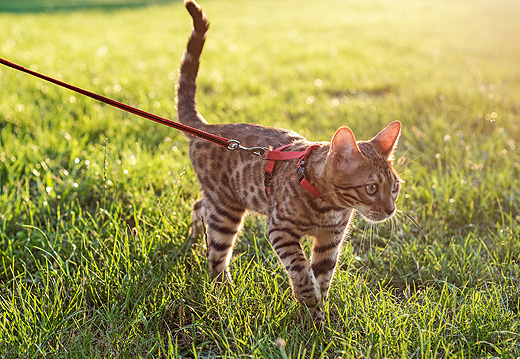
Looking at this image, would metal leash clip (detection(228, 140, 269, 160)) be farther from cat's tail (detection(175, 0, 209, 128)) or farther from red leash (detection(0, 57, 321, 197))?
cat's tail (detection(175, 0, 209, 128))

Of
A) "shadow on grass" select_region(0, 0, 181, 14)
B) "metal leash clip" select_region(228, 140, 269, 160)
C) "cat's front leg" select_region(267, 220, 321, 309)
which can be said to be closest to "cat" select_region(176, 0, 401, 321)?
"cat's front leg" select_region(267, 220, 321, 309)

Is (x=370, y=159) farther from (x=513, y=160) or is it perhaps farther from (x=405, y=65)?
(x=405, y=65)

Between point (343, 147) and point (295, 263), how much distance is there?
0.61m

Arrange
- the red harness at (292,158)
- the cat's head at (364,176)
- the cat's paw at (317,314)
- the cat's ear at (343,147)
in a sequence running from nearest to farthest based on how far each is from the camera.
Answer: the cat's ear at (343,147) → the cat's head at (364,176) → the red harness at (292,158) → the cat's paw at (317,314)

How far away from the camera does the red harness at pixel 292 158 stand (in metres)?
2.34

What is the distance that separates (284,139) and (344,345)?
1.15m

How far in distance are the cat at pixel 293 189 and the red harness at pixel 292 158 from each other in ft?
0.04

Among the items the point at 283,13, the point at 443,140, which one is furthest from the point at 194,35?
the point at 283,13

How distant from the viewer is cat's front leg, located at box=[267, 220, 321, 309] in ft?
7.79

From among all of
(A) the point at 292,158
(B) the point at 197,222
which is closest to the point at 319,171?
(A) the point at 292,158

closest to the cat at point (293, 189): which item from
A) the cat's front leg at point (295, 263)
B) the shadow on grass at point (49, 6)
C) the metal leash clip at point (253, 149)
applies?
the cat's front leg at point (295, 263)

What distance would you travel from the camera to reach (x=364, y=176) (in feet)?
7.36

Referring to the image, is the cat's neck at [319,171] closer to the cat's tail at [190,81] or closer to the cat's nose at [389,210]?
the cat's nose at [389,210]

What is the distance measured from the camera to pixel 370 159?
2.26 m
